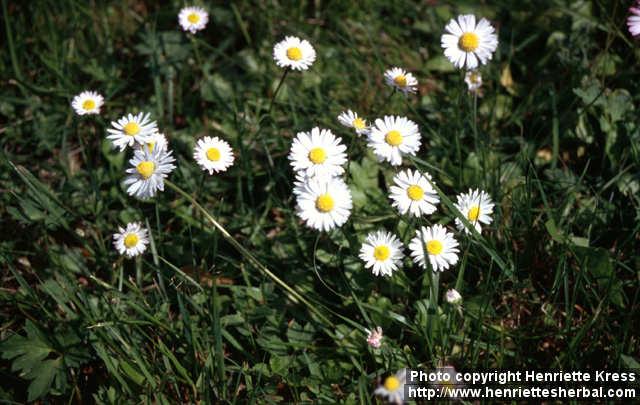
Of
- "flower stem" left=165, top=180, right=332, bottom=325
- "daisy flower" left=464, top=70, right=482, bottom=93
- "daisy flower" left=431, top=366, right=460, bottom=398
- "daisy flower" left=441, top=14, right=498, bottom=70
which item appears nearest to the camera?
"daisy flower" left=431, top=366, right=460, bottom=398

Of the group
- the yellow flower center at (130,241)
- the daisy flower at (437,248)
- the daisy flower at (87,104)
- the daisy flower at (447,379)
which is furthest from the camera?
the daisy flower at (87,104)

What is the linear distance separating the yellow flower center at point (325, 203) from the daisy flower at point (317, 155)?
0.11 metres

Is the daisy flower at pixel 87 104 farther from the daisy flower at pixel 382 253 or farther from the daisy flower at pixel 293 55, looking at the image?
the daisy flower at pixel 382 253

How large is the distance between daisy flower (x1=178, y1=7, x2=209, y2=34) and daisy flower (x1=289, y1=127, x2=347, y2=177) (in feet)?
3.62

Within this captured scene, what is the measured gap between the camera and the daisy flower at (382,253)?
2.02 metres

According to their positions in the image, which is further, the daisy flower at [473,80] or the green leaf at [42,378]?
the daisy flower at [473,80]

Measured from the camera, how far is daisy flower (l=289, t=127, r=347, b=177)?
205cm

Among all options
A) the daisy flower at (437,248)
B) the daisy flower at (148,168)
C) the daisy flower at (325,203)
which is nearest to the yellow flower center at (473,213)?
the daisy flower at (437,248)

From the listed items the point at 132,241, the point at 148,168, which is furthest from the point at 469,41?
the point at 132,241

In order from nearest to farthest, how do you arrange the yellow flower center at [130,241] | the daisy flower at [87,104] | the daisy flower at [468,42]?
the yellow flower center at [130,241]
the daisy flower at [468,42]
the daisy flower at [87,104]

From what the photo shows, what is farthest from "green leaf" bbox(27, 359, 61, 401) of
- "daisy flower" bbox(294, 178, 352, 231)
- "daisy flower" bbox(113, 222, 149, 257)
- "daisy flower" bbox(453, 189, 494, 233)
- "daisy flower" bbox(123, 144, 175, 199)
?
"daisy flower" bbox(453, 189, 494, 233)

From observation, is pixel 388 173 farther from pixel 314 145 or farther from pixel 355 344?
pixel 355 344

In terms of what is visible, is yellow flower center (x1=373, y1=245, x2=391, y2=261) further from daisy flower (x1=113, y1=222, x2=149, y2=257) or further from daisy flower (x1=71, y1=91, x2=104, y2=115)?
daisy flower (x1=71, y1=91, x2=104, y2=115)

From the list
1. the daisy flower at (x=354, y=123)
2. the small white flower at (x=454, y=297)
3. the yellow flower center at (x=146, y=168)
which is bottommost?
the small white flower at (x=454, y=297)
